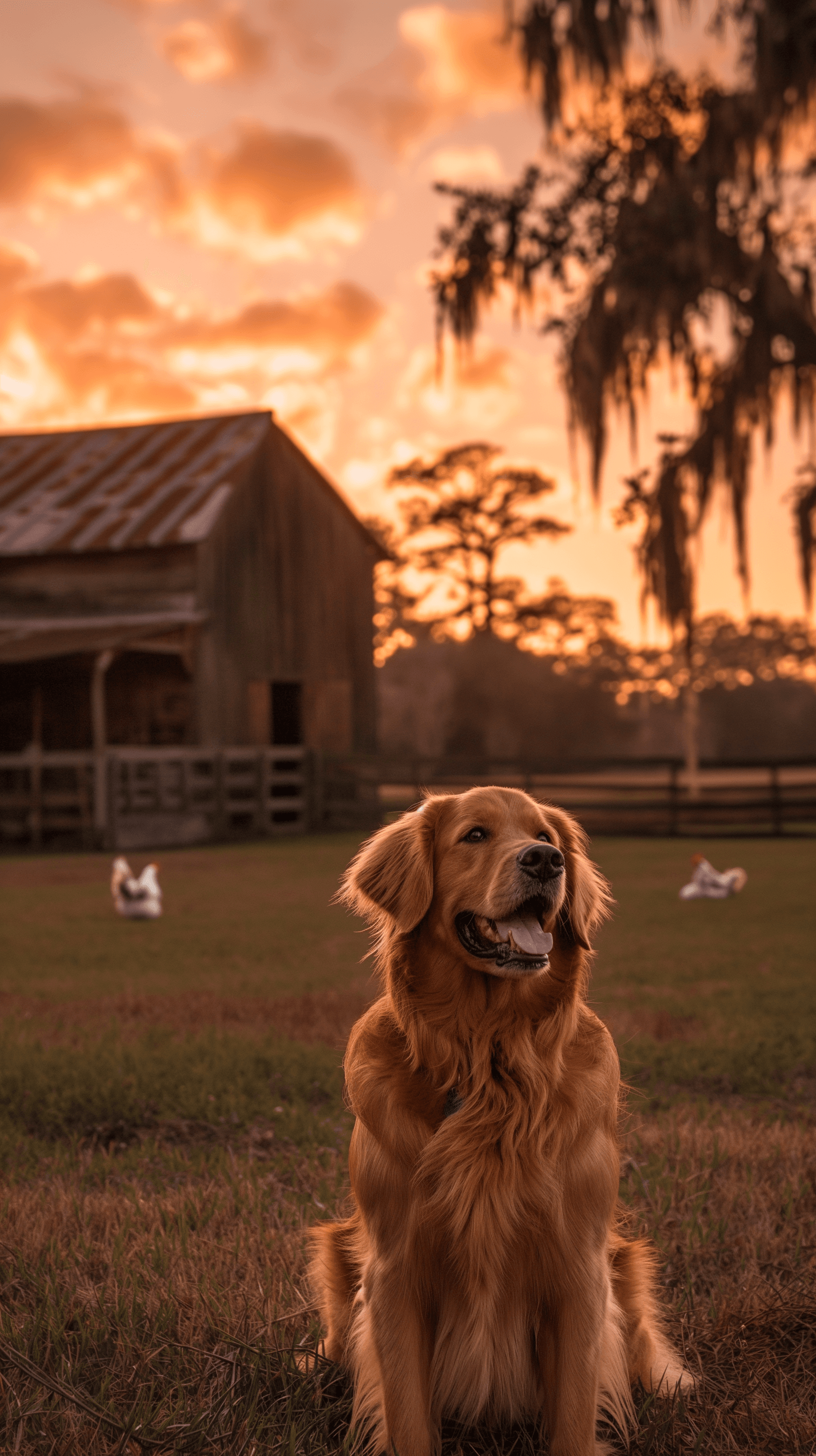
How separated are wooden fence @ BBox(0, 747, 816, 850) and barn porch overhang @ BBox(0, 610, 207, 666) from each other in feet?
5.58

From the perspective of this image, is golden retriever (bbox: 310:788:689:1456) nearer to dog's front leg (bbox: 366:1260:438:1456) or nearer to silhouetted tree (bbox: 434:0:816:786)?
dog's front leg (bbox: 366:1260:438:1456)

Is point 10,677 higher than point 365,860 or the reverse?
higher

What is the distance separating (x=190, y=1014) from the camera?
6332 millimetres

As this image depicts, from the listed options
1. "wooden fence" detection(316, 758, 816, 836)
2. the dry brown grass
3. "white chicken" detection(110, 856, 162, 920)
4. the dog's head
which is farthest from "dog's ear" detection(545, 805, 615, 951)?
"wooden fence" detection(316, 758, 816, 836)

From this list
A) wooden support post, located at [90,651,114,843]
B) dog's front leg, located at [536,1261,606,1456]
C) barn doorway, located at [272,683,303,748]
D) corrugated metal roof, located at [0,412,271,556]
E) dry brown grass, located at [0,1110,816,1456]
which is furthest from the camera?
barn doorway, located at [272,683,303,748]

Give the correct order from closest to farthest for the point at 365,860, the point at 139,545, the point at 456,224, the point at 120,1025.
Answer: the point at 365,860 < the point at 120,1025 < the point at 456,224 < the point at 139,545

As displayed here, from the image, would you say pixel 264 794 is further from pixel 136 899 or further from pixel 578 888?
pixel 578 888

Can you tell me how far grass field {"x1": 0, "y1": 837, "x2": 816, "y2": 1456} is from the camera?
2.44m

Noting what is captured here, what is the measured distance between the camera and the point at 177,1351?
2.61 m

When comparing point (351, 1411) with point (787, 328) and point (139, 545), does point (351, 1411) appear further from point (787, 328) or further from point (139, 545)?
point (139, 545)

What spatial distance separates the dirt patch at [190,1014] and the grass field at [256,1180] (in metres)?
0.03

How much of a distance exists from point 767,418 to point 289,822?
36.5ft

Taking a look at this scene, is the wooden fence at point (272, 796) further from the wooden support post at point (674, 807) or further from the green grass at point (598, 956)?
the green grass at point (598, 956)

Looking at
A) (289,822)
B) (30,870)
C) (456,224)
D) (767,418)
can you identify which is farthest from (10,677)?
(767,418)
